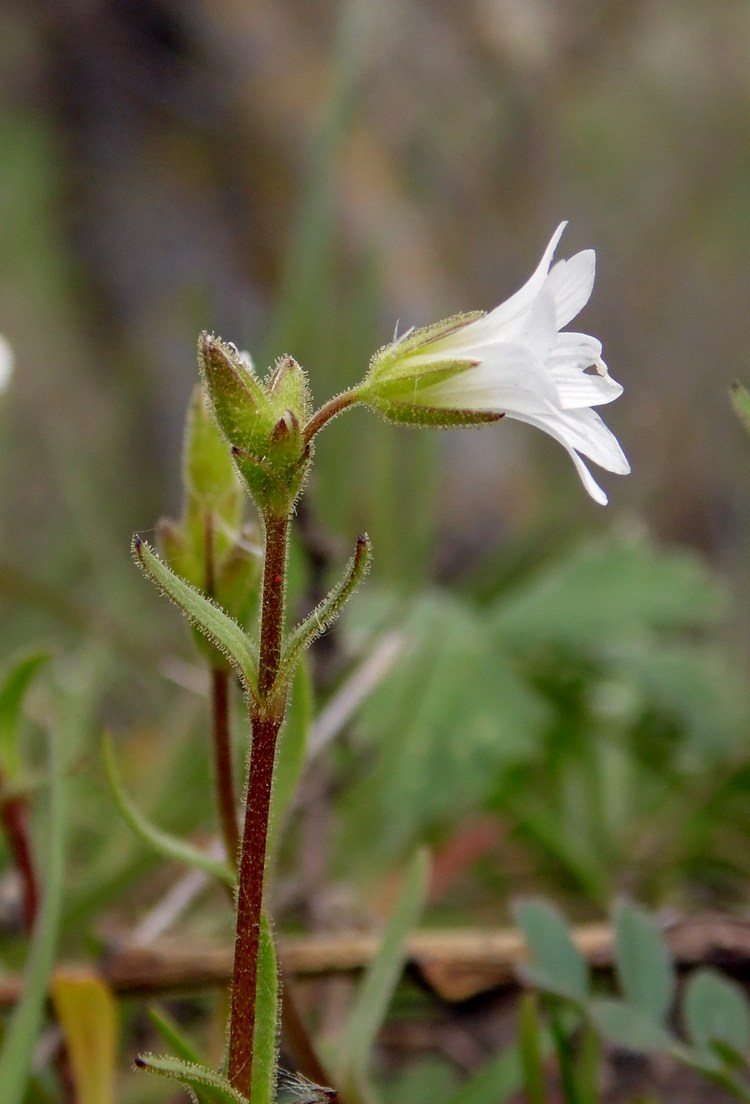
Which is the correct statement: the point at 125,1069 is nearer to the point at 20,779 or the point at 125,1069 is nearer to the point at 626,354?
the point at 20,779

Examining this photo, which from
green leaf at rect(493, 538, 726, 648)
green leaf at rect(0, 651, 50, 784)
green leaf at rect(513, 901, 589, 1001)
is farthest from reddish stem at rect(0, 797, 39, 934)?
green leaf at rect(493, 538, 726, 648)

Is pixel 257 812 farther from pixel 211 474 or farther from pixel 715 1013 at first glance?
pixel 715 1013

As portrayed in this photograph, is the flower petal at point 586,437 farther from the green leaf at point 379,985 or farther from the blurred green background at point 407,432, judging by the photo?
the blurred green background at point 407,432

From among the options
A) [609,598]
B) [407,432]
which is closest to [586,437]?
[609,598]

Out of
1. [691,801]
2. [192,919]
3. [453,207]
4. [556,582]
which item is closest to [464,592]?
[556,582]

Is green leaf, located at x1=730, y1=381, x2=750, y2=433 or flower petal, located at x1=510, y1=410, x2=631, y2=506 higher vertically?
green leaf, located at x1=730, y1=381, x2=750, y2=433

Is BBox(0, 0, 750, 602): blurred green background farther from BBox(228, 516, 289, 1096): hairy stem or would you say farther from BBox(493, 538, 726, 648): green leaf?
BBox(228, 516, 289, 1096): hairy stem

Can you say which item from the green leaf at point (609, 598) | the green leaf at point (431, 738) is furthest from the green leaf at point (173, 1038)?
the green leaf at point (609, 598)
